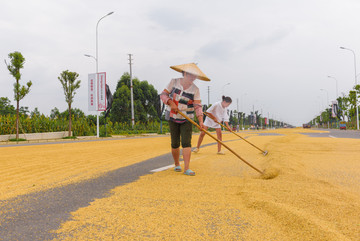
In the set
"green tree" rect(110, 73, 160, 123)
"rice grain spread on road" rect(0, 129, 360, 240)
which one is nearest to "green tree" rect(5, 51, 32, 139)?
"rice grain spread on road" rect(0, 129, 360, 240)

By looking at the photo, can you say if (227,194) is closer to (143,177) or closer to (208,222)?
(208,222)

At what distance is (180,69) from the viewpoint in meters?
3.95

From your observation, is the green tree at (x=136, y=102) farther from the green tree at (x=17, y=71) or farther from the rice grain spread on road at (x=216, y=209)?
the rice grain spread on road at (x=216, y=209)

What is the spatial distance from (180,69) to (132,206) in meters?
2.34

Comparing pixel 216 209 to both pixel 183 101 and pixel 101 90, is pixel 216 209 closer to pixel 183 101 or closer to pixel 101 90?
pixel 183 101

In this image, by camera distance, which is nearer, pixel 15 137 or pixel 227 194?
pixel 227 194

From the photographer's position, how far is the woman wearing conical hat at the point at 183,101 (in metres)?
3.90

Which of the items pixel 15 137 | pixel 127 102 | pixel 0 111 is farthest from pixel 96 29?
pixel 0 111

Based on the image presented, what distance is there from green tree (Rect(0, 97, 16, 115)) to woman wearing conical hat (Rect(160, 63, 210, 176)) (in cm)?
5704

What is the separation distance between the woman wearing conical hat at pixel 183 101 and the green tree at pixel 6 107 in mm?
57039

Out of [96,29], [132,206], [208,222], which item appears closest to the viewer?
[208,222]

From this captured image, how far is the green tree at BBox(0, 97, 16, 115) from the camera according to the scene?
50.3 m

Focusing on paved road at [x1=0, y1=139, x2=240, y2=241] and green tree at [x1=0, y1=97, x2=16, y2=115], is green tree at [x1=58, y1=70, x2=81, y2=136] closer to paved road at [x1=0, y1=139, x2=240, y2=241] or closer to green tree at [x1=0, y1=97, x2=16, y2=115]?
paved road at [x1=0, y1=139, x2=240, y2=241]

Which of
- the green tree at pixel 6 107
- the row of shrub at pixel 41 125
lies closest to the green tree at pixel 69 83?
the row of shrub at pixel 41 125
